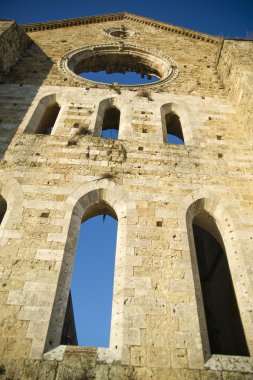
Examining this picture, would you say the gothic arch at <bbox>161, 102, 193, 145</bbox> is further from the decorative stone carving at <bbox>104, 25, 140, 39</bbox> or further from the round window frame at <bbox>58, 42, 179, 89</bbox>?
the decorative stone carving at <bbox>104, 25, 140, 39</bbox>

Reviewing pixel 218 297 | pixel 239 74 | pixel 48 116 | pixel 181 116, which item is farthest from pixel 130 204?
pixel 239 74

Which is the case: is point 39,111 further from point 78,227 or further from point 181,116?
point 78,227

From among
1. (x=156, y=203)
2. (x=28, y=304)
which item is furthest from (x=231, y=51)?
(x=28, y=304)

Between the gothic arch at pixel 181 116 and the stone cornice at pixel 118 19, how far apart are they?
17.9ft

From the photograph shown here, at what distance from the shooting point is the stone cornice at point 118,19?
11.2 m

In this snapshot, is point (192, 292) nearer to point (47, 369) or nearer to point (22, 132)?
point (47, 369)

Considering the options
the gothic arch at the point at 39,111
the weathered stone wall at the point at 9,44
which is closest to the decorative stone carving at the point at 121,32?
the weathered stone wall at the point at 9,44

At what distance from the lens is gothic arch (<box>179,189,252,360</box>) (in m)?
4.04

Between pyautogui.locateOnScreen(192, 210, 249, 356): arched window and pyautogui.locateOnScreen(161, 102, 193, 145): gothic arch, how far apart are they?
2.27 meters

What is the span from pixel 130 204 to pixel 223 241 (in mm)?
1807

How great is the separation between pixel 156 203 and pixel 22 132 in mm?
3619

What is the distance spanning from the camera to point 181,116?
7.57 m

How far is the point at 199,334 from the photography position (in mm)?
3682

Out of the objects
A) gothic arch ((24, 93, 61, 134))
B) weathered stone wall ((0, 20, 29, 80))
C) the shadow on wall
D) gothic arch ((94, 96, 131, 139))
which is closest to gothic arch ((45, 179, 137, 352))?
gothic arch ((94, 96, 131, 139))
